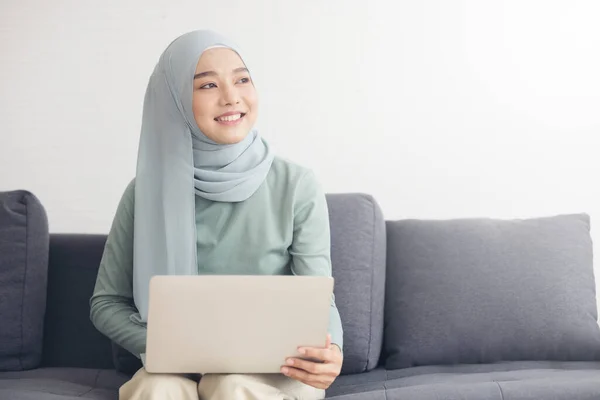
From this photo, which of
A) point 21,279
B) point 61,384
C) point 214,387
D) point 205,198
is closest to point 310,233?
point 205,198

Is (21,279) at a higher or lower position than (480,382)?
higher

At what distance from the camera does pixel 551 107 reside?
9.34 ft

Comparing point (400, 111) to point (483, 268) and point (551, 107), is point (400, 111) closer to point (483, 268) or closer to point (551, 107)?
point (551, 107)

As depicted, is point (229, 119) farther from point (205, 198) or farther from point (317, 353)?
point (317, 353)

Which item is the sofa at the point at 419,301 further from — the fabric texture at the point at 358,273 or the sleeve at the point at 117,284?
the sleeve at the point at 117,284

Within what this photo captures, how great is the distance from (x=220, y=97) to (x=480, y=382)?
34.8 inches

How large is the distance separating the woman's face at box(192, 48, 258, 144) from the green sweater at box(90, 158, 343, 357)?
17 centimetres

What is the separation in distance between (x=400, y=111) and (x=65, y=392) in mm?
1370

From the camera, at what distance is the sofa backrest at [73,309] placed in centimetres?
245

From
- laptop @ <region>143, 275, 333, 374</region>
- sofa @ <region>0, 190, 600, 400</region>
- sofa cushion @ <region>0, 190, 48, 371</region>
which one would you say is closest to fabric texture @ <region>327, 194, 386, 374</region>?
sofa @ <region>0, 190, 600, 400</region>

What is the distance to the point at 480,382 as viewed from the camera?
1982 mm

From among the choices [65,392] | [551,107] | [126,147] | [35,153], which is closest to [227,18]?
[126,147]

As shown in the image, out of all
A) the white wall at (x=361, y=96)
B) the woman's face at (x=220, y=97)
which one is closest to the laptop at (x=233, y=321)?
the woman's face at (x=220, y=97)

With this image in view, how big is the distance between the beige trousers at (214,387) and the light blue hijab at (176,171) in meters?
0.29
